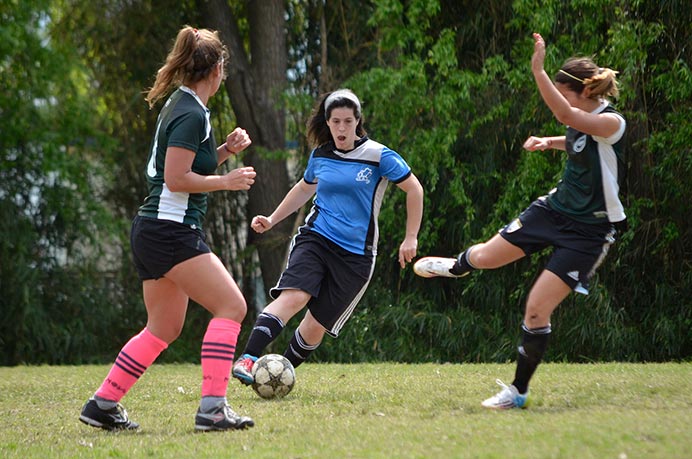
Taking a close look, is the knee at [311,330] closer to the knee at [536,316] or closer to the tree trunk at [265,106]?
the knee at [536,316]

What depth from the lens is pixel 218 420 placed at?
495 cm

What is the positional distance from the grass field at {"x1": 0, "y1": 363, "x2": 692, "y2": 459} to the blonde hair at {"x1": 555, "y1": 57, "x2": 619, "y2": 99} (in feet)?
5.37

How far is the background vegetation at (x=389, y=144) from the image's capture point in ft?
35.3

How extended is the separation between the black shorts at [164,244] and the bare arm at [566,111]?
5.95 feet

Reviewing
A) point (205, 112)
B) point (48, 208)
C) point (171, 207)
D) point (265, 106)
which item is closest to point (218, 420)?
point (171, 207)

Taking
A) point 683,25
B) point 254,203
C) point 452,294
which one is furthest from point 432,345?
point 683,25

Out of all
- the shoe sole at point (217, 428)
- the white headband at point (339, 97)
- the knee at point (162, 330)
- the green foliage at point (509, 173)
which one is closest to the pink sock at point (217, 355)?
the shoe sole at point (217, 428)

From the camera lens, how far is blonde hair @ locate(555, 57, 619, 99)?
5.35 metres

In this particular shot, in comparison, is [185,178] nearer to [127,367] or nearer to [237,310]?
[237,310]

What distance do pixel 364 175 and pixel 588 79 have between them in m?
1.72

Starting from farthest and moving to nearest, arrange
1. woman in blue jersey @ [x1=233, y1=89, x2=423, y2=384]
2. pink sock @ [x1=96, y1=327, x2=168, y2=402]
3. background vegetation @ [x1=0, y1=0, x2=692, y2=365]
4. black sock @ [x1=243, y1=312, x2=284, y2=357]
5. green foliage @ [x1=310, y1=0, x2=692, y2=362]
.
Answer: background vegetation @ [x1=0, y1=0, x2=692, y2=365]
green foliage @ [x1=310, y1=0, x2=692, y2=362]
woman in blue jersey @ [x1=233, y1=89, x2=423, y2=384]
black sock @ [x1=243, y1=312, x2=284, y2=357]
pink sock @ [x1=96, y1=327, x2=168, y2=402]

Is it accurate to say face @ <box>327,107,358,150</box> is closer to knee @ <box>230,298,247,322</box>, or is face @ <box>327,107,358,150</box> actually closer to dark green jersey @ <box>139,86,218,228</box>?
dark green jersey @ <box>139,86,218,228</box>

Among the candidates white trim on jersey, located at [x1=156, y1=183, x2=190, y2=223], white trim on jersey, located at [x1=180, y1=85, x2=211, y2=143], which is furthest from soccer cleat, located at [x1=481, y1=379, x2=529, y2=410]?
white trim on jersey, located at [x1=180, y1=85, x2=211, y2=143]

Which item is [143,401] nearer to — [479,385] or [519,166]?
[479,385]
